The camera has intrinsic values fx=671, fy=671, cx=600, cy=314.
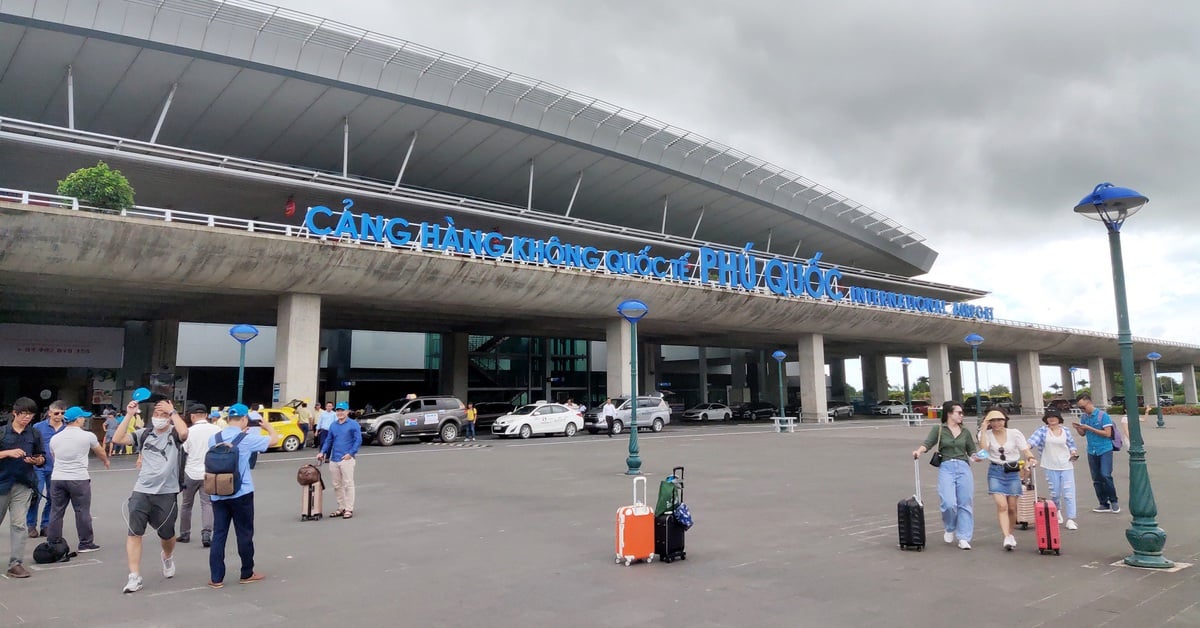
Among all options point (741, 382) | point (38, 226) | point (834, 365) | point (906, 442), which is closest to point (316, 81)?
point (38, 226)

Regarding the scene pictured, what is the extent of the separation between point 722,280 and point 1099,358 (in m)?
55.2

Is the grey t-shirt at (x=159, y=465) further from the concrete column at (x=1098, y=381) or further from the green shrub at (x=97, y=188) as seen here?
the concrete column at (x=1098, y=381)

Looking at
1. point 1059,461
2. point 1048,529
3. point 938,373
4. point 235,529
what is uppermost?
point 938,373

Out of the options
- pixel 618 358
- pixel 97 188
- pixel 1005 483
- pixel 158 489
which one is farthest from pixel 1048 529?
pixel 618 358

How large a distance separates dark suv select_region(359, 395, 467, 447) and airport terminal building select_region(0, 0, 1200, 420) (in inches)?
156

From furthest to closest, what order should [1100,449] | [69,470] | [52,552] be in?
[1100,449]
[52,552]
[69,470]

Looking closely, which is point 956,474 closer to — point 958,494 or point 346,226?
point 958,494

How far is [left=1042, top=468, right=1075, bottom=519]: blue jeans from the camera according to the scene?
843 centimetres

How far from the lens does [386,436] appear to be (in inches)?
1012

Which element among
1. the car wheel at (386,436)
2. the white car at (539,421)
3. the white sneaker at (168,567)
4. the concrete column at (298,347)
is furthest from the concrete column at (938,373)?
A: the white sneaker at (168,567)

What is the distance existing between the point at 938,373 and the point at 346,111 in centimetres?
4775

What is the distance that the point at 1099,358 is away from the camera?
70.4m

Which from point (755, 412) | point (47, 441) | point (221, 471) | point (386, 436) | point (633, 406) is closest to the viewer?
point (221, 471)

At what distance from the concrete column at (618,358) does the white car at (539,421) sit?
564 centimetres
